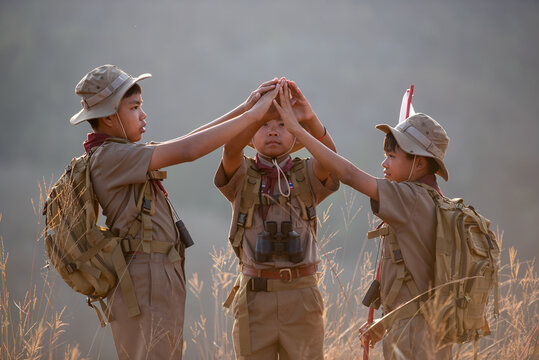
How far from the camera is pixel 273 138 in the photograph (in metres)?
4.61

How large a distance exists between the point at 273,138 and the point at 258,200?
1.77ft

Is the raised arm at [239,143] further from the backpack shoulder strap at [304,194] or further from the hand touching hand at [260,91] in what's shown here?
the backpack shoulder strap at [304,194]

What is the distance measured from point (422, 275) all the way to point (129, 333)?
206 cm

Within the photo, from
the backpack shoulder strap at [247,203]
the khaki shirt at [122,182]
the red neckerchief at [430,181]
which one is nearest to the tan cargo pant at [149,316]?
the khaki shirt at [122,182]

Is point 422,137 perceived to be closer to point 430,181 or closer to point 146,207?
point 430,181

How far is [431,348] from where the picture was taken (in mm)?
3779

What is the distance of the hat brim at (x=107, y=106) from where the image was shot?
12.9 ft

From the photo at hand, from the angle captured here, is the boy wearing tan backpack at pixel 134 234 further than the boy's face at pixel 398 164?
No

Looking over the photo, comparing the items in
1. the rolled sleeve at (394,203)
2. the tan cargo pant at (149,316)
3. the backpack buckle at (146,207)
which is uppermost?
the backpack buckle at (146,207)

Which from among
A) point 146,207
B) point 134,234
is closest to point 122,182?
point 146,207

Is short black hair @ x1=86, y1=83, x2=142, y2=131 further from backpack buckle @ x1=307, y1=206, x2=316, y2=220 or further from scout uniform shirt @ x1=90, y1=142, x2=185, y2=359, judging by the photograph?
backpack buckle @ x1=307, y1=206, x2=316, y2=220

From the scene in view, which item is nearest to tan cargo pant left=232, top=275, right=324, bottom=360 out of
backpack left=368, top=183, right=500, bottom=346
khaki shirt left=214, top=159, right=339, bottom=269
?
khaki shirt left=214, top=159, right=339, bottom=269

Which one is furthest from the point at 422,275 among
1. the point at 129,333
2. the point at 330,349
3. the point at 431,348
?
the point at 129,333

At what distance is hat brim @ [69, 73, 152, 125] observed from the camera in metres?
3.93
